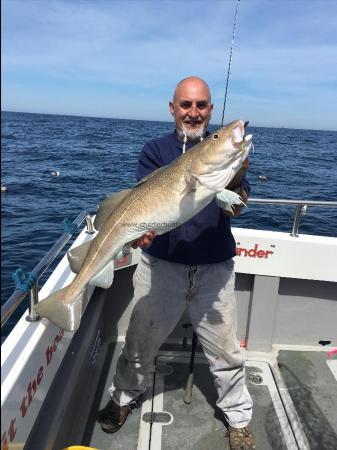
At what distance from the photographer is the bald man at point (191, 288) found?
3.39 meters

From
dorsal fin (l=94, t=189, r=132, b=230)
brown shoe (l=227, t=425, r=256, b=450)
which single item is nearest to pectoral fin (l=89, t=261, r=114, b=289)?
dorsal fin (l=94, t=189, r=132, b=230)

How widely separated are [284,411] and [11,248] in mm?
9267

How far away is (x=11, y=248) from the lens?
11531 mm

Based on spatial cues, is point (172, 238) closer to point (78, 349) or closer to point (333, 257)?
point (78, 349)

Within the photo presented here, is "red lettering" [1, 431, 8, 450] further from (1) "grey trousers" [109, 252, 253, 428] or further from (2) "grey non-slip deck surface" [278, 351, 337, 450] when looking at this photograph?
(2) "grey non-slip deck surface" [278, 351, 337, 450]

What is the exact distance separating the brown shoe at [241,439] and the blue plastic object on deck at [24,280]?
2270 millimetres

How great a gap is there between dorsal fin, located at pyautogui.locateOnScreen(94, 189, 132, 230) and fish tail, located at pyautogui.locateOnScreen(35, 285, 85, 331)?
0.57m

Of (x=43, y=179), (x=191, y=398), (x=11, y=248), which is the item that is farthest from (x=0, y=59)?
(x=43, y=179)

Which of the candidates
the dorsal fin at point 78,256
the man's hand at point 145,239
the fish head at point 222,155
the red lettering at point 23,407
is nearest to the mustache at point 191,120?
the fish head at point 222,155

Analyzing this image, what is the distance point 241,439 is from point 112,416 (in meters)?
1.17

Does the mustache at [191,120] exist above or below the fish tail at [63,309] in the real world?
above

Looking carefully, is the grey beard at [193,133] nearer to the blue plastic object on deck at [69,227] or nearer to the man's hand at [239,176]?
the man's hand at [239,176]

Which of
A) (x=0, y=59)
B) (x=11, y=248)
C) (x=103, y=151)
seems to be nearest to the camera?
(x=0, y=59)

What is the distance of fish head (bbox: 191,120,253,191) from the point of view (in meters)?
2.54
